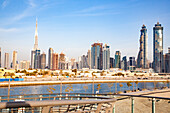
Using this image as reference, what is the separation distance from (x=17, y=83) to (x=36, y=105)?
84.2m

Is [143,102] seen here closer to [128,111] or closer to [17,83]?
[128,111]

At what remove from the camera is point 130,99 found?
752 centimetres

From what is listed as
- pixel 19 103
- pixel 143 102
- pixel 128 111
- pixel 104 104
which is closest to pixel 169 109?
pixel 143 102

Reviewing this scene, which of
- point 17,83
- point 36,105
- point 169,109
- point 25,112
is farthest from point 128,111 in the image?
point 17,83

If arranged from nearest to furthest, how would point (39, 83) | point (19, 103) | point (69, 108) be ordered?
point (19, 103) < point (69, 108) < point (39, 83)

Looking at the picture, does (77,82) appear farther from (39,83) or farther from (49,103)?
(49,103)

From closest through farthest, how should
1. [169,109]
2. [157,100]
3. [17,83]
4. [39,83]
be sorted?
1. [157,100]
2. [169,109]
3. [17,83]
4. [39,83]

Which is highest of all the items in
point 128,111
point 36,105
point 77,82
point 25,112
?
point 36,105

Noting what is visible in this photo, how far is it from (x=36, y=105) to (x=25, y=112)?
144cm

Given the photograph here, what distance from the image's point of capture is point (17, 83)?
8369 cm

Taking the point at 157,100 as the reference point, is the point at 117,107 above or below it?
below

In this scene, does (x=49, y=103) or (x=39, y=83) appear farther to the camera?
(x=39, y=83)

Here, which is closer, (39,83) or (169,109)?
(169,109)

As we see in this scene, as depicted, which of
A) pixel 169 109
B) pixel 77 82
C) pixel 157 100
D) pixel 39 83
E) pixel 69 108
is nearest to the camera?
pixel 69 108
